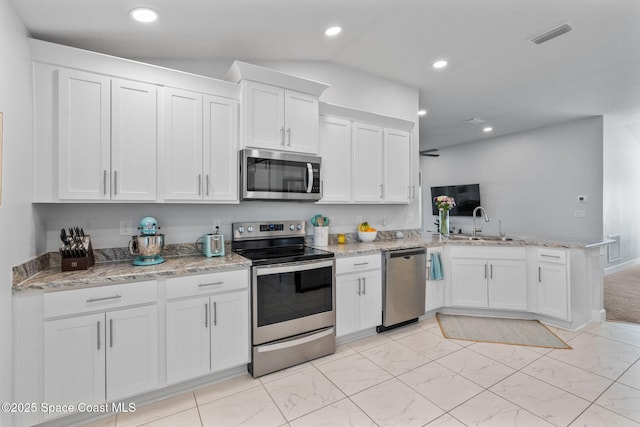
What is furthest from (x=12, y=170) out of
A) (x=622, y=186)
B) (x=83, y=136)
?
(x=622, y=186)

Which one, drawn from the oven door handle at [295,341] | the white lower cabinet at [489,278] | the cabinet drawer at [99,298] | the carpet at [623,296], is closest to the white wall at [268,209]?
the cabinet drawer at [99,298]

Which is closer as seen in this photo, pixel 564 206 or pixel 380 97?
pixel 380 97

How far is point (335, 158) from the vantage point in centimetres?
321

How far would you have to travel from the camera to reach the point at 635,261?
635cm

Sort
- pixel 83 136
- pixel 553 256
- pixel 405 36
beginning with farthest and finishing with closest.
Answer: pixel 553 256, pixel 405 36, pixel 83 136

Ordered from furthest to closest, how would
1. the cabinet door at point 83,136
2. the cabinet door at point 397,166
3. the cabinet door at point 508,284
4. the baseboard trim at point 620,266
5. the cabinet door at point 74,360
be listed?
1. the baseboard trim at point 620,266
2. the cabinet door at point 397,166
3. the cabinet door at point 508,284
4. the cabinet door at point 83,136
5. the cabinet door at point 74,360

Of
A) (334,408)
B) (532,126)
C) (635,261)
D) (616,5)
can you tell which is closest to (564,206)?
(532,126)

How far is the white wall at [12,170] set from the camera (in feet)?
5.23

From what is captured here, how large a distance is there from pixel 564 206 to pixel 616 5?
4038 mm

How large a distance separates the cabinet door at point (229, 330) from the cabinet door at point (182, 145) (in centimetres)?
87

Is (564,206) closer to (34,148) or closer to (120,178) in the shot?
(120,178)

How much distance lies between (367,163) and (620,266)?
612 centimetres

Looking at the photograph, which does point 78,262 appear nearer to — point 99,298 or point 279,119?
point 99,298

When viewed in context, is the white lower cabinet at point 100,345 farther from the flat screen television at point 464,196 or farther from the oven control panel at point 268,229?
the flat screen television at point 464,196
